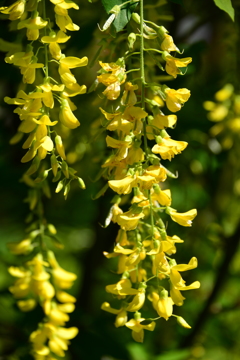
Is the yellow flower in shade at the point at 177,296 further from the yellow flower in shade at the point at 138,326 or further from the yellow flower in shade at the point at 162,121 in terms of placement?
the yellow flower in shade at the point at 162,121

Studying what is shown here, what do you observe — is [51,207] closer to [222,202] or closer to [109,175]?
[222,202]

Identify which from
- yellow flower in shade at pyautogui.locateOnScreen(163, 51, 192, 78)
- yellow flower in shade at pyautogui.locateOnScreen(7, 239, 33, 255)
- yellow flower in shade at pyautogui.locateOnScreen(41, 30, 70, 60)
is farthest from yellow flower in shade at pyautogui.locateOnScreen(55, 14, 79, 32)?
yellow flower in shade at pyautogui.locateOnScreen(7, 239, 33, 255)

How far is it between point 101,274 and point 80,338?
340mm

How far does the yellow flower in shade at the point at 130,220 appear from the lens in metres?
0.60

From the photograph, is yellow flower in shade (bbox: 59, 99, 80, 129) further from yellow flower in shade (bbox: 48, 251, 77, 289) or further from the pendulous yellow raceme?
yellow flower in shade (bbox: 48, 251, 77, 289)

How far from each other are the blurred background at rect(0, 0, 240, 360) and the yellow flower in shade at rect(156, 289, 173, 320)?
0.31 meters

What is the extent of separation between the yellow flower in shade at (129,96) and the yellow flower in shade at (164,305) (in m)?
0.24

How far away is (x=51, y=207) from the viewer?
60.0 inches

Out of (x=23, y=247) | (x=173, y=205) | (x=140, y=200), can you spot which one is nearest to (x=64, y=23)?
(x=140, y=200)

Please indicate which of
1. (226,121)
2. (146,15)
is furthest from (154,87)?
(226,121)

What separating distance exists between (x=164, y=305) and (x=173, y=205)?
0.81 metres

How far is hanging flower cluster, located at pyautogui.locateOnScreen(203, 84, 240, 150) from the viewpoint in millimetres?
1152

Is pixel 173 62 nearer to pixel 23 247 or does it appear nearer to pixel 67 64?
pixel 67 64

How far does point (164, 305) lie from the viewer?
2.09ft
